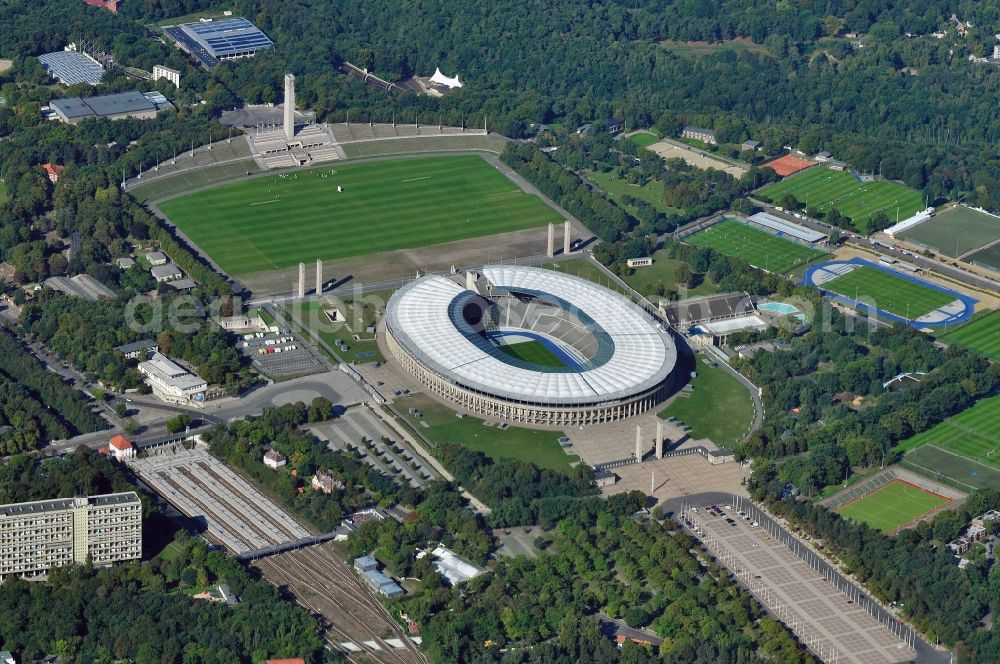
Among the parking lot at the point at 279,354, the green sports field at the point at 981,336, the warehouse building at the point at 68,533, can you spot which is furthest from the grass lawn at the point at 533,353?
the warehouse building at the point at 68,533

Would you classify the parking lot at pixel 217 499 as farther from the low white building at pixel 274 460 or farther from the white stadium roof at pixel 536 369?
the white stadium roof at pixel 536 369

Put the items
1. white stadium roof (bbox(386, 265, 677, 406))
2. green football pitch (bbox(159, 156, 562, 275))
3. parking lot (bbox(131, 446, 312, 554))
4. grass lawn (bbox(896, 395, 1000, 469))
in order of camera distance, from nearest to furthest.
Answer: parking lot (bbox(131, 446, 312, 554)) < grass lawn (bbox(896, 395, 1000, 469)) < white stadium roof (bbox(386, 265, 677, 406)) < green football pitch (bbox(159, 156, 562, 275))

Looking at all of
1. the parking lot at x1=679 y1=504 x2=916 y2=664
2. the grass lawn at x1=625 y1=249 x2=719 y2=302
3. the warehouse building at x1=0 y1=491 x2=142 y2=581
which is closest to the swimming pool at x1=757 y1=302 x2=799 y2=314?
the grass lawn at x1=625 y1=249 x2=719 y2=302

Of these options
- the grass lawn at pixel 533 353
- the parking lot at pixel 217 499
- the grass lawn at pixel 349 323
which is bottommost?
the parking lot at pixel 217 499

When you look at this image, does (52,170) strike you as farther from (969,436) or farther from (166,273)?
(969,436)

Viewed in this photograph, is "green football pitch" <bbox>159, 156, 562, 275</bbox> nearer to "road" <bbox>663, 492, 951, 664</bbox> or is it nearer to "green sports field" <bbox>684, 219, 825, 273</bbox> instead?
"green sports field" <bbox>684, 219, 825, 273</bbox>

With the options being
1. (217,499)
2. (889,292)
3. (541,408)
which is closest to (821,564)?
(541,408)
